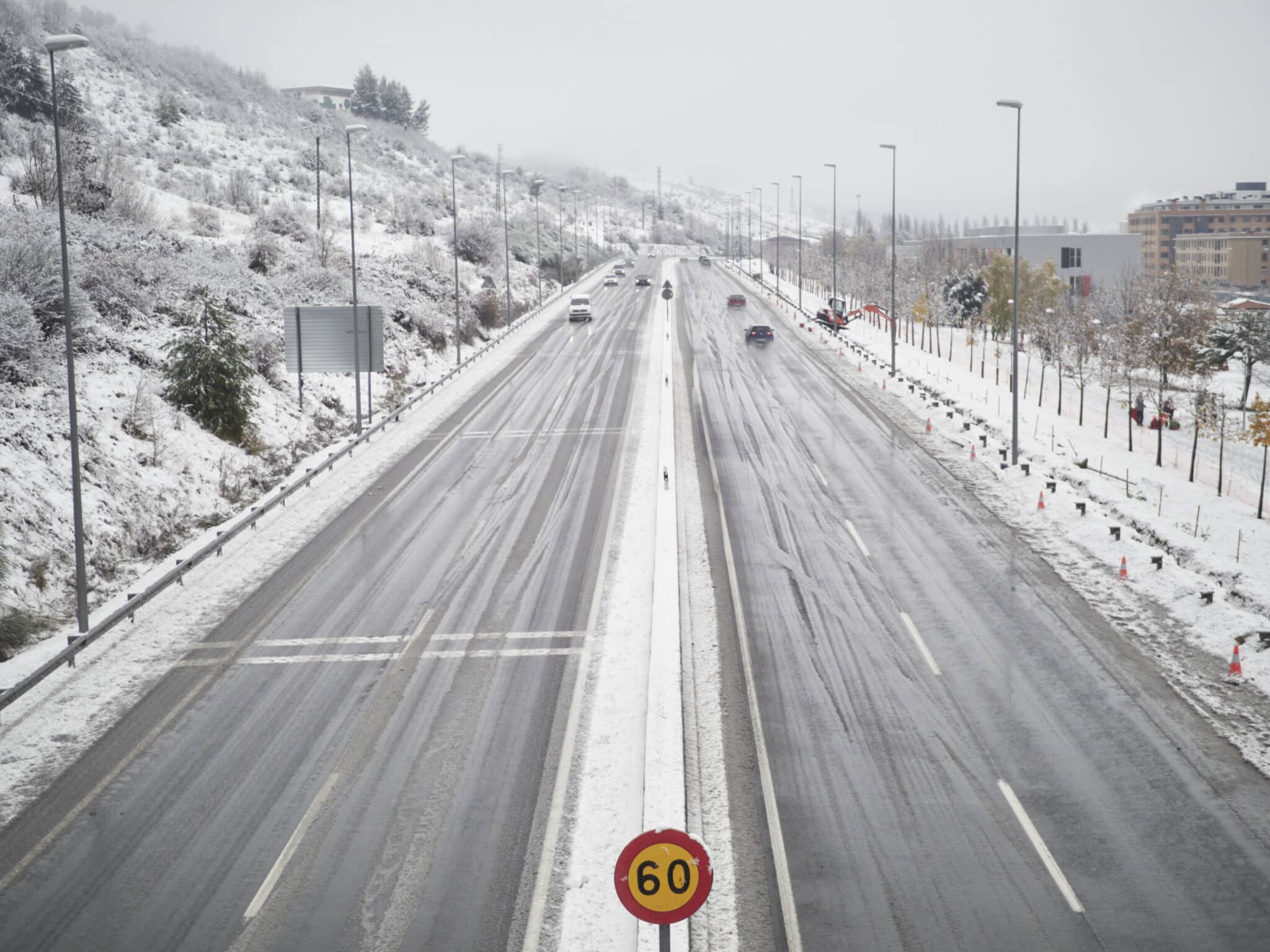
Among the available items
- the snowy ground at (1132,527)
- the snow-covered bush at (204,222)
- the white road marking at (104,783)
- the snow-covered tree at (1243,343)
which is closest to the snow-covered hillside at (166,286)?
the snow-covered bush at (204,222)

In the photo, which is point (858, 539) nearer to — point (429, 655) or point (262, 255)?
point (429, 655)

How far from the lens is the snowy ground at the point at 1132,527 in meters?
14.6

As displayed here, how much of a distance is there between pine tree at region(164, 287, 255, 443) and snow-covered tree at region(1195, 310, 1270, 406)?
4873 cm

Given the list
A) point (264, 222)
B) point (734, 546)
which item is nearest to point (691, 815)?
point (734, 546)

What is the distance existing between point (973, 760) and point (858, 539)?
9.48 metres

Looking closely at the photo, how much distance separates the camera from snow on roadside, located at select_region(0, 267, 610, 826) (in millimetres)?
12672

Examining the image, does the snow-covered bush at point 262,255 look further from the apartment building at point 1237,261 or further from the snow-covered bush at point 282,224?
the apartment building at point 1237,261

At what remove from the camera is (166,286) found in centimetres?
3500

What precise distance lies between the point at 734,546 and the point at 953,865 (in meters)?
11.2

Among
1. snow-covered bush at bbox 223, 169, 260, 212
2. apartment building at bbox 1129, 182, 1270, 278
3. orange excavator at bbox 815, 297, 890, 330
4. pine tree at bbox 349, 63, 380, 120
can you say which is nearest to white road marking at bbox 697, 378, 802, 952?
orange excavator at bbox 815, 297, 890, 330

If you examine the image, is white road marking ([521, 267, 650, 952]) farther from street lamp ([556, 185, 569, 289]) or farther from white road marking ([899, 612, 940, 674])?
street lamp ([556, 185, 569, 289])

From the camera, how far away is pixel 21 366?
23.8 meters

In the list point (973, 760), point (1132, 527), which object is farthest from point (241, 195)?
point (973, 760)

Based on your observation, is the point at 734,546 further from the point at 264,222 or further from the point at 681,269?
the point at 681,269
